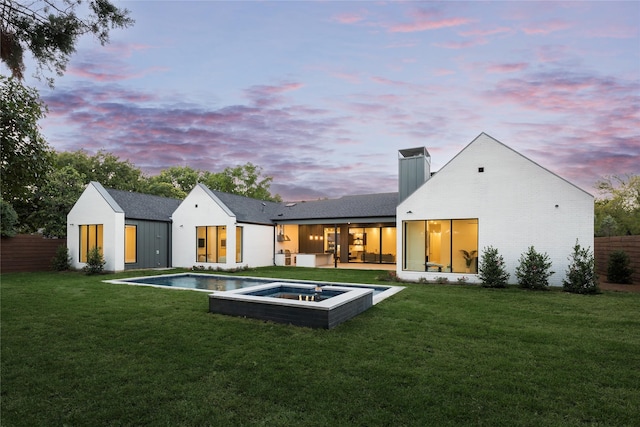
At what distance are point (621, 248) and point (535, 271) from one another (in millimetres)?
7206

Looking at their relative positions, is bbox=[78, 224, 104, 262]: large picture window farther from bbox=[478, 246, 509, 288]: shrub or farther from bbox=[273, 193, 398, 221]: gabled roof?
bbox=[478, 246, 509, 288]: shrub

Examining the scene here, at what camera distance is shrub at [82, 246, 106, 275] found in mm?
17094

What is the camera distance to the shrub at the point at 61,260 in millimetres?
18672

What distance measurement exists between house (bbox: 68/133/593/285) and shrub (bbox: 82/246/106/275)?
0.65 metres

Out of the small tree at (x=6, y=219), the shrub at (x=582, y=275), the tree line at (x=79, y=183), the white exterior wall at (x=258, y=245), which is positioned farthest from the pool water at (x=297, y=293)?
the small tree at (x=6, y=219)

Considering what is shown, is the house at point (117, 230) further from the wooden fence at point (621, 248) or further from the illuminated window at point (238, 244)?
the wooden fence at point (621, 248)

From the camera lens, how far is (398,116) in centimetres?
1636

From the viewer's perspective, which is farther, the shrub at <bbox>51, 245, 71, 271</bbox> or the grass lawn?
the shrub at <bbox>51, 245, 71, 271</bbox>

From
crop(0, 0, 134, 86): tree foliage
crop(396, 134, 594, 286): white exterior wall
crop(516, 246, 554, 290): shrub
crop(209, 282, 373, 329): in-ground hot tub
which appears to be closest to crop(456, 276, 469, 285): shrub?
crop(396, 134, 594, 286): white exterior wall

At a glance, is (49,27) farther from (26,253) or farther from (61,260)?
(26,253)

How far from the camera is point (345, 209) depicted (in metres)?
22.6

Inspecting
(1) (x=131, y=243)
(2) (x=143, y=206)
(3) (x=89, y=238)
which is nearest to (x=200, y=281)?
(1) (x=131, y=243)

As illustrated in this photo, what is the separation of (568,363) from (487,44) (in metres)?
10.7

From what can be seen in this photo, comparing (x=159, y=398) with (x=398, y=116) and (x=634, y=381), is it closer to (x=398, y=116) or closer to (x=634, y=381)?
(x=634, y=381)
